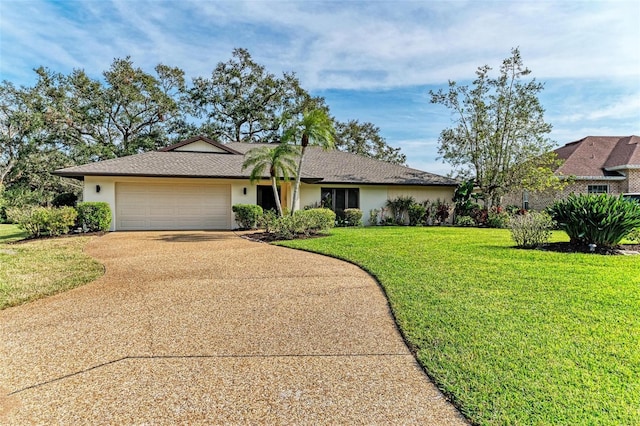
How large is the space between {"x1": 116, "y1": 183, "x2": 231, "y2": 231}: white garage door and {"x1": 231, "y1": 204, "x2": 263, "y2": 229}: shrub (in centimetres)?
150

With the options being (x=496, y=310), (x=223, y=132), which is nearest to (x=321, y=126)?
(x=496, y=310)

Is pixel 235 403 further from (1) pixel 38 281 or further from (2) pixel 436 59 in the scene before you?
(2) pixel 436 59

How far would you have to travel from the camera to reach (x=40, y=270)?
25.0ft

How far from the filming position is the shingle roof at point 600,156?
23.5m

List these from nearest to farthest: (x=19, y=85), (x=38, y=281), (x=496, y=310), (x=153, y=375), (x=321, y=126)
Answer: (x=153, y=375) → (x=496, y=310) → (x=38, y=281) → (x=321, y=126) → (x=19, y=85)

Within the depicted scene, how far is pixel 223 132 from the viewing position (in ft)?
107

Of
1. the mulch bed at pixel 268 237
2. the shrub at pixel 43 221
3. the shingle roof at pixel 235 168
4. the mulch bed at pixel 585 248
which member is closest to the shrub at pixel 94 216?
the shrub at pixel 43 221

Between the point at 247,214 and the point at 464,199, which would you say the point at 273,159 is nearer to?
the point at 247,214

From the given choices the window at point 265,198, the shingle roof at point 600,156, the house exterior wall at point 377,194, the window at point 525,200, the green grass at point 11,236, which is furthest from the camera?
the window at point 525,200

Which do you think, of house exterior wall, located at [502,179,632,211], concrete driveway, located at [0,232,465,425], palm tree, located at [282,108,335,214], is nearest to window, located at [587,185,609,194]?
house exterior wall, located at [502,179,632,211]

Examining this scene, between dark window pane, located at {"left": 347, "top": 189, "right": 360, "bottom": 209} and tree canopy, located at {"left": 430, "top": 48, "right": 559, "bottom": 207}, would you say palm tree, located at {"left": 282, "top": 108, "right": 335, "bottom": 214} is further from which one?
tree canopy, located at {"left": 430, "top": 48, "right": 559, "bottom": 207}

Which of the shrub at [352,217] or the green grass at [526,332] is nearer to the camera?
the green grass at [526,332]

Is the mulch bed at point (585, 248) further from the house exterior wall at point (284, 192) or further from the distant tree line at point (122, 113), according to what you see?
the distant tree line at point (122, 113)

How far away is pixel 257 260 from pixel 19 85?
102 feet
